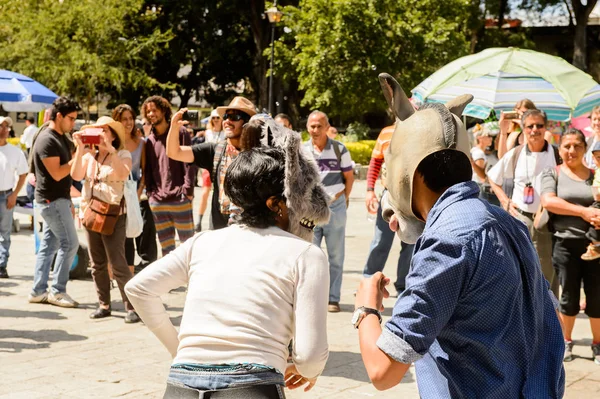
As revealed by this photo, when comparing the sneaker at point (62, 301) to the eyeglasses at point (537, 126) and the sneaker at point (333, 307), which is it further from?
the eyeglasses at point (537, 126)

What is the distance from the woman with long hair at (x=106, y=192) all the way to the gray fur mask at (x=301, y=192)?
467 cm

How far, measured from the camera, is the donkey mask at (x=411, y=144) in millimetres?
2307

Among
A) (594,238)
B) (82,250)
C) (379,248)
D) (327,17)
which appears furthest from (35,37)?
(594,238)


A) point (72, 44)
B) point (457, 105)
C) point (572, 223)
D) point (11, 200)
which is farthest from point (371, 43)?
point (457, 105)

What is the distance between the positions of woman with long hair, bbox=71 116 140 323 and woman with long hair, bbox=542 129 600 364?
3797 millimetres

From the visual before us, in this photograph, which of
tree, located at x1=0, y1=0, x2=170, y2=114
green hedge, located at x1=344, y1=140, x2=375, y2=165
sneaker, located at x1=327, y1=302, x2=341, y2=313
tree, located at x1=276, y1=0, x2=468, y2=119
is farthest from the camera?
tree, located at x1=0, y1=0, x2=170, y2=114

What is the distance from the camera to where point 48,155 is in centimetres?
821

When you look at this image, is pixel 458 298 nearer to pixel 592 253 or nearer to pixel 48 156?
pixel 592 253

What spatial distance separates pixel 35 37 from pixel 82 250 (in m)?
24.7

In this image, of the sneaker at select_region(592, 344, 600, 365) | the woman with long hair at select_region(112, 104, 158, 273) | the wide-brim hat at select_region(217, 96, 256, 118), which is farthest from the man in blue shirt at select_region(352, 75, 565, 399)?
the woman with long hair at select_region(112, 104, 158, 273)

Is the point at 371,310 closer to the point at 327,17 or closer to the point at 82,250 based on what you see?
the point at 82,250

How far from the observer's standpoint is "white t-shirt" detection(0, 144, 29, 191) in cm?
997

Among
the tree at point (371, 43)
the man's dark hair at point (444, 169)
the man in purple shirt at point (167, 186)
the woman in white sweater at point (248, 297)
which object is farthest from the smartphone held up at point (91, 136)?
the tree at point (371, 43)

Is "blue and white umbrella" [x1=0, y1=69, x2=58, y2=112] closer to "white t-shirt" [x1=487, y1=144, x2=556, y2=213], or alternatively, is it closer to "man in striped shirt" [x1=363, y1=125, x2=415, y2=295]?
"man in striped shirt" [x1=363, y1=125, x2=415, y2=295]
